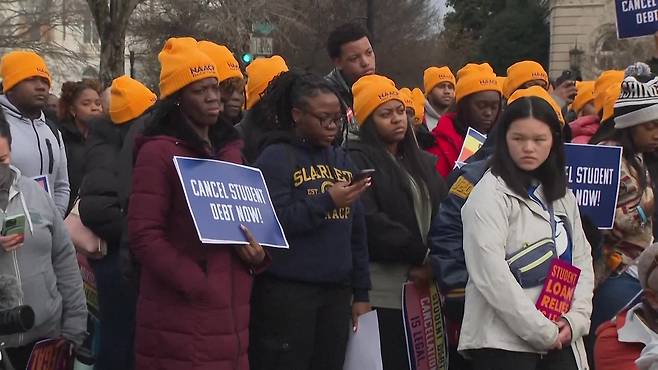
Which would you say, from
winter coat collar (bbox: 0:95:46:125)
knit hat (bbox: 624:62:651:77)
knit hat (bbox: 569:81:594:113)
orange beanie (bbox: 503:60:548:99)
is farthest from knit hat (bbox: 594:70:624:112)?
winter coat collar (bbox: 0:95:46:125)

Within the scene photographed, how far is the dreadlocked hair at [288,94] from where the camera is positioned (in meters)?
5.45

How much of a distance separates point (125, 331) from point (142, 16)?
40.3 metres

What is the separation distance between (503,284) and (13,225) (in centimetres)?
216

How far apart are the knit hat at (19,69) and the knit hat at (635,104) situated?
4.04 metres

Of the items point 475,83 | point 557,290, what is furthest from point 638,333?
point 475,83

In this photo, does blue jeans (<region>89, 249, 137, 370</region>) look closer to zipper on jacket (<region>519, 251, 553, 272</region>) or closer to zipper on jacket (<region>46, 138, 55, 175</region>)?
zipper on jacket (<region>46, 138, 55, 175</region>)

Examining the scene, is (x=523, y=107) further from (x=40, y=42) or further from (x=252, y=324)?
(x=40, y=42)

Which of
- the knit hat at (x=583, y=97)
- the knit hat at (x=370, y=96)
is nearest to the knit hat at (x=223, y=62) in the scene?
the knit hat at (x=370, y=96)

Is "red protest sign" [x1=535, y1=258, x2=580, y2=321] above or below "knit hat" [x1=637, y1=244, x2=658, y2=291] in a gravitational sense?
below

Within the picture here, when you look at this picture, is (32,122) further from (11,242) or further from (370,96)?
(11,242)

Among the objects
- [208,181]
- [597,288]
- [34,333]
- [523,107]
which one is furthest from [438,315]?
[34,333]

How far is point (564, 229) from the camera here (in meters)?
5.09

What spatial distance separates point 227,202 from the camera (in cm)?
479

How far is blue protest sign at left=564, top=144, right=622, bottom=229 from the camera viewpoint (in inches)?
232
